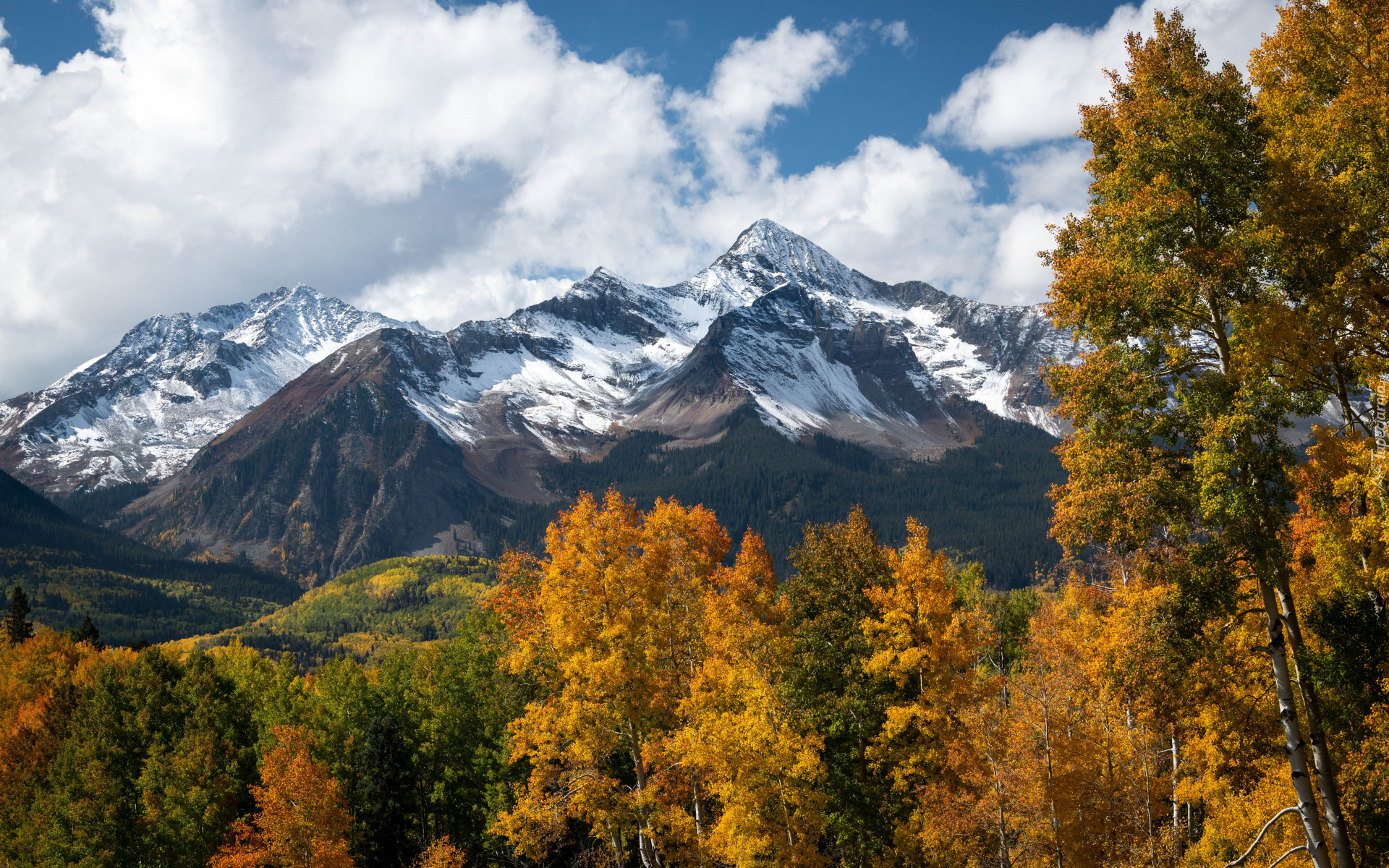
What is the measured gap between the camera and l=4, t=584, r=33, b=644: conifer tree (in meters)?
81.1

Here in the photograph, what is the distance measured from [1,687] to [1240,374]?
288 ft

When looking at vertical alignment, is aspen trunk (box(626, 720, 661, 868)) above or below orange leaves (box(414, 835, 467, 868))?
above

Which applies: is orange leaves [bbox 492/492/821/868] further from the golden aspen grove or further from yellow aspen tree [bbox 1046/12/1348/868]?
yellow aspen tree [bbox 1046/12/1348/868]

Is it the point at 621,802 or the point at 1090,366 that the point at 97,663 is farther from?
the point at 1090,366

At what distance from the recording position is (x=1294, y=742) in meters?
14.7

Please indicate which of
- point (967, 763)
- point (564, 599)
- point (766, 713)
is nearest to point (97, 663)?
point (564, 599)

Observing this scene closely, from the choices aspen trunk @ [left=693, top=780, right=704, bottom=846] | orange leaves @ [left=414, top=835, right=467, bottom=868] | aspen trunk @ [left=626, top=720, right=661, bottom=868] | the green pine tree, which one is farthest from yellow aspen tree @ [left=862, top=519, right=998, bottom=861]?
the green pine tree

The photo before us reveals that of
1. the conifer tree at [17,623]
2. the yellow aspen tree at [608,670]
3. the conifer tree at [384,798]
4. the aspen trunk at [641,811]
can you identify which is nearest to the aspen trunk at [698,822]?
the yellow aspen tree at [608,670]

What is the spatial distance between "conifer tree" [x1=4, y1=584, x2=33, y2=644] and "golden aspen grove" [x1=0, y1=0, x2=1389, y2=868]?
73.3 feet

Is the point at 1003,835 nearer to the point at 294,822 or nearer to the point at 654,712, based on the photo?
the point at 654,712

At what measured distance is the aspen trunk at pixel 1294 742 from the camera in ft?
46.4

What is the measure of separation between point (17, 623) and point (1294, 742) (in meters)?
103

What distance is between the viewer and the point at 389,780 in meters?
49.9

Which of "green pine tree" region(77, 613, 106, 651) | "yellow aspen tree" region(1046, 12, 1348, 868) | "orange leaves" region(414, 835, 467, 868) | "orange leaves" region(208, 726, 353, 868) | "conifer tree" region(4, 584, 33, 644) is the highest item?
"conifer tree" region(4, 584, 33, 644)
